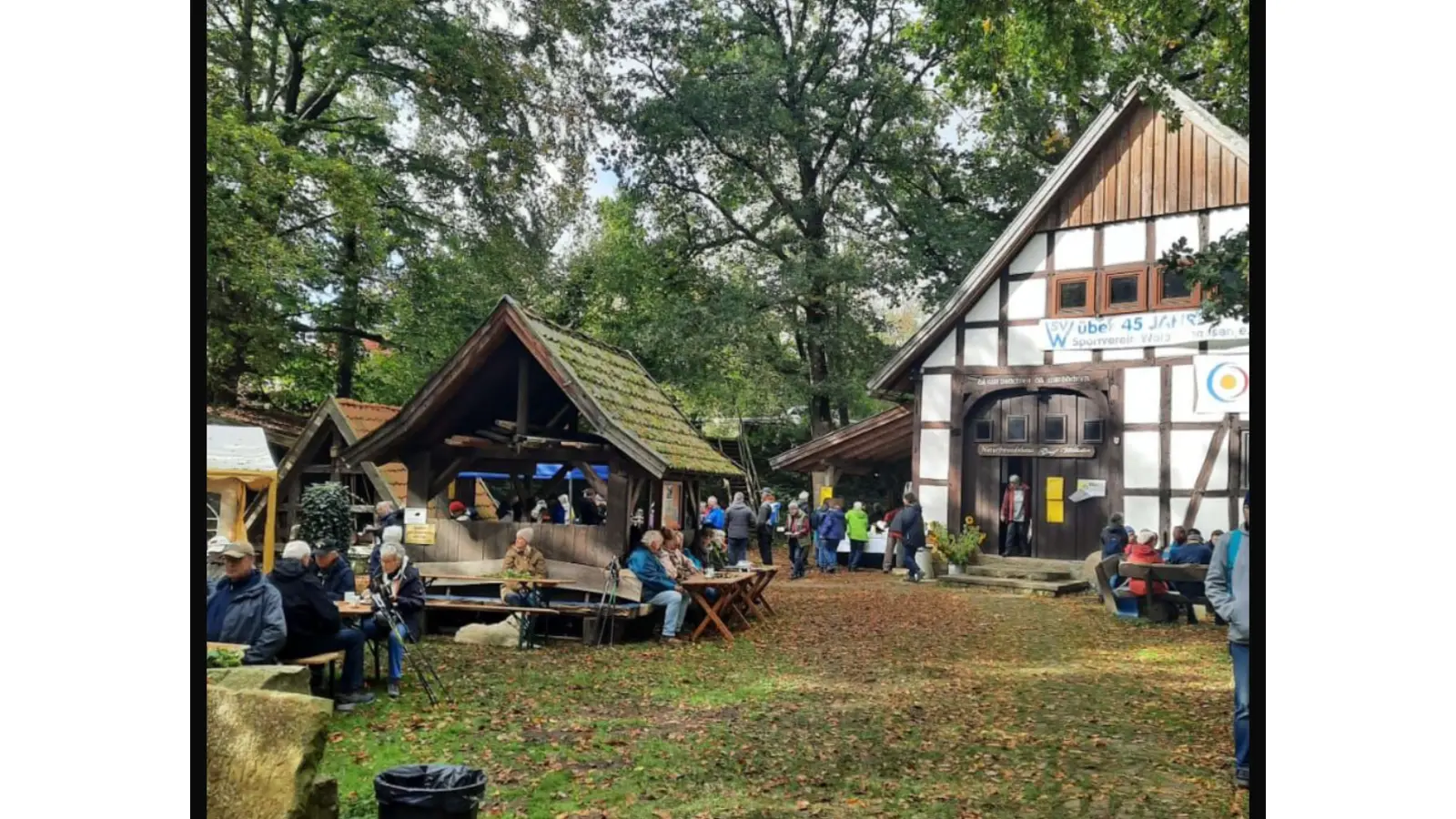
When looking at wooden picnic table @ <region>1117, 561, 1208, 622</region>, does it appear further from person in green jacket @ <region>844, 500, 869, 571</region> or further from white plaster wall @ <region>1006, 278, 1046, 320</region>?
person in green jacket @ <region>844, 500, 869, 571</region>

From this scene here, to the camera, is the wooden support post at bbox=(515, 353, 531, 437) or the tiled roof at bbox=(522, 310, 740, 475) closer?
the tiled roof at bbox=(522, 310, 740, 475)

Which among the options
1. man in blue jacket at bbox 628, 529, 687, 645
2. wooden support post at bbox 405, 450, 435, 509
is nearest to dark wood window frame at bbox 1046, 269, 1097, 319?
man in blue jacket at bbox 628, 529, 687, 645

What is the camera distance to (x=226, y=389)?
493cm

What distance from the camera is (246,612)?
14.7ft

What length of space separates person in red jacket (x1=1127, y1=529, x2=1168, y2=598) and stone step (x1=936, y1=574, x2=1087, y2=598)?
0.44 meters

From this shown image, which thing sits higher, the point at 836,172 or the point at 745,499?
the point at 836,172

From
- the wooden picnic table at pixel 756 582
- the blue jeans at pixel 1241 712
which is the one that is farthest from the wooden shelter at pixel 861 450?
the blue jeans at pixel 1241 712

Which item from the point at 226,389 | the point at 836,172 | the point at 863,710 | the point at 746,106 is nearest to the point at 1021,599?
the point at 863,710

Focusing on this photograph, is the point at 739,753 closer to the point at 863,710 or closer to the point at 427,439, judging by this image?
the point at 863,710

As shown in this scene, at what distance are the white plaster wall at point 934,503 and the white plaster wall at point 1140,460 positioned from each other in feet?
4.53

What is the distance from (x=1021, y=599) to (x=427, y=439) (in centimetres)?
403

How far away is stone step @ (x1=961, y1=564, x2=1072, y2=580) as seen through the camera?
6.68 metres

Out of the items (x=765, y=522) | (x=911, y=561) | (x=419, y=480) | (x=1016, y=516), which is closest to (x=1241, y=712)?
(x=1016, y=516)

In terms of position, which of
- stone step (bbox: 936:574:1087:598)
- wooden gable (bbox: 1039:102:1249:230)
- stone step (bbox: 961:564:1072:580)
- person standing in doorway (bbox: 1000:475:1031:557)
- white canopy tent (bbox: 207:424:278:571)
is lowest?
stone step (bbox: 936:574:1087:598)
